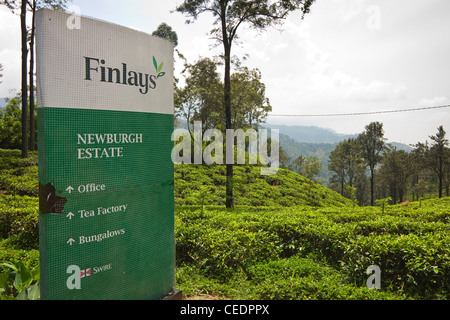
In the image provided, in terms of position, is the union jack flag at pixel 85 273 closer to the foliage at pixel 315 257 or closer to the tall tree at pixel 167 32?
the foliage at pixel 315 257

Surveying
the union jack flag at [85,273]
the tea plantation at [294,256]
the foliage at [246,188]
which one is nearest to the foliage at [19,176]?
the tea plantation at [294,256]

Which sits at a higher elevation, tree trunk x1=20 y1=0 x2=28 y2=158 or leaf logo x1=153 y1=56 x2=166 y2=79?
tree trunk x1=20 y1=0 x2=28 y2=158

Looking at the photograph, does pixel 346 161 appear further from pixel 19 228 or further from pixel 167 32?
pixel 19 228

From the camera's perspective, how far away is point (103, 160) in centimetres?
270

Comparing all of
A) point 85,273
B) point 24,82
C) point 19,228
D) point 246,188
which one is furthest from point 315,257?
point 24,82

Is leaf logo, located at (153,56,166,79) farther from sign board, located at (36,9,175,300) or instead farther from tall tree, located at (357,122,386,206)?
tall tree, located at (357,122,386,206)

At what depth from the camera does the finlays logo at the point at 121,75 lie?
2.61m

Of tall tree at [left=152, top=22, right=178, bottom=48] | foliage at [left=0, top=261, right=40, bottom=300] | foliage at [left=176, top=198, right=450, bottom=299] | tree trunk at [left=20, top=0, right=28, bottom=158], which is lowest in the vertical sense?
foliage at [left=176, top=198, right=450, bottom=299]

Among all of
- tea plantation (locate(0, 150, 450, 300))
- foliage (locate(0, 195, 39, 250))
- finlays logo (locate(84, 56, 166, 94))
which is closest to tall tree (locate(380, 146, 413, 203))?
tea plantation (locate(0, 150, 450, 300))

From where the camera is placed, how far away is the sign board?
239 centimetres
